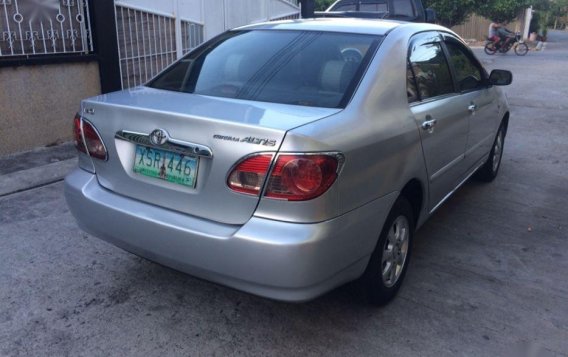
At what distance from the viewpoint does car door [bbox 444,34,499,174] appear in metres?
4.14

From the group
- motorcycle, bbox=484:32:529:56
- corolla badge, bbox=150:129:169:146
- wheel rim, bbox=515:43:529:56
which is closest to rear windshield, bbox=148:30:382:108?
corolla badge, bbox=150:129:169:146

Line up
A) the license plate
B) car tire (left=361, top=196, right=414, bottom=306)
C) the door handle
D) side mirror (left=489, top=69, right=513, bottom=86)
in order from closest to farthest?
the license plate, car tire (left=361, top=196, right=414, bottom=306), the door handle, side mirror (left=489, top=69, right=513, bottom=86)

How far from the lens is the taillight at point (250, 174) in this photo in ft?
7.74

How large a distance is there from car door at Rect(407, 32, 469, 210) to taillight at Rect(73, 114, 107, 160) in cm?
175

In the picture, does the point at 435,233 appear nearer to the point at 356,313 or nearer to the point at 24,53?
the point at 356,313

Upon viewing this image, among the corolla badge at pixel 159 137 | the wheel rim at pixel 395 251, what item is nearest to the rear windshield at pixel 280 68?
the corolla badge at pixel 159 137

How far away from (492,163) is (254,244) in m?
3.74

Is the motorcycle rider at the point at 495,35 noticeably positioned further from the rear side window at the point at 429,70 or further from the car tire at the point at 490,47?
the rear side window at the point at 429,70

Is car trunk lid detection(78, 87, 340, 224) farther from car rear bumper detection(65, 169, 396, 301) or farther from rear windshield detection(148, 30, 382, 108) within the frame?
rear windshield detection(148, 30, 382, 108)

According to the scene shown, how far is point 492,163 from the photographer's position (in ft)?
17.6

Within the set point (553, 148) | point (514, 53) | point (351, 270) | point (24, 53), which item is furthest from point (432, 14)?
point (514, 53)

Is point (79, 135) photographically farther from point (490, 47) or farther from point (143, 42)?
point (490, 47)

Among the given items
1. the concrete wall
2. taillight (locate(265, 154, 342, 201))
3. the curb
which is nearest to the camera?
taillight (locate(265, 154, 342, 201))

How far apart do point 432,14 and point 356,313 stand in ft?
33.1
